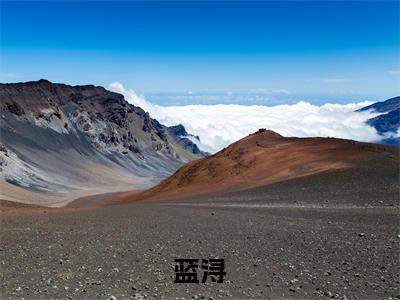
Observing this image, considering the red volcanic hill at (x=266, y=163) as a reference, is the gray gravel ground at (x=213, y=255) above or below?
below

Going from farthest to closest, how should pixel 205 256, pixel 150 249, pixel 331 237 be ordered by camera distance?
pixel 331 237 → pixel 150 249 → pixel 205 256

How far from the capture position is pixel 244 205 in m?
29.2

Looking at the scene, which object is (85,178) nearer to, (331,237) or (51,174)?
(51,174)

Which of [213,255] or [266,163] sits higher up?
[266,163]

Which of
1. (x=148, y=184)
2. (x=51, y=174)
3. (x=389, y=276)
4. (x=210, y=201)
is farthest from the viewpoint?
(x=148, y=184)

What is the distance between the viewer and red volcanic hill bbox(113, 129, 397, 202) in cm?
4041

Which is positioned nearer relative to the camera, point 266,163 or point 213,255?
point 213,255

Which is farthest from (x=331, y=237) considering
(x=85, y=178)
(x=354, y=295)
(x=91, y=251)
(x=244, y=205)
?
(x=85, y=178)

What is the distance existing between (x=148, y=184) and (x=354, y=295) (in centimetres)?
17480

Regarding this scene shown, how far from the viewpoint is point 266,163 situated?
48.8m

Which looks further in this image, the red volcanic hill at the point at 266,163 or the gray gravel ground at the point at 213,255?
the red volcanic hill at the point at 266,163

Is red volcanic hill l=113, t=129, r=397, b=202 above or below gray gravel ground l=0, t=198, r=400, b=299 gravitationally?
above

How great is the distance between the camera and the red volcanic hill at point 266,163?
133 ft

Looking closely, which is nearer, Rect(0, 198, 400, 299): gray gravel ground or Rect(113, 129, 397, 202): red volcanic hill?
Rect(0, 198, 400, 299): gray gravel ground
